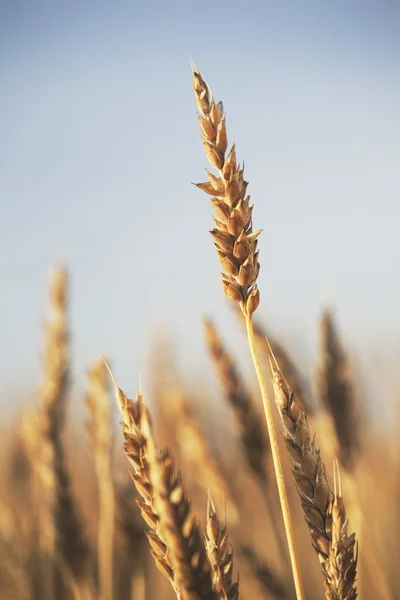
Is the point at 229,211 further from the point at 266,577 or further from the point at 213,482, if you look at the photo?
the point at 213,482

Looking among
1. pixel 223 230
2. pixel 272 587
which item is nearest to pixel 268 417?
pixel 223 230

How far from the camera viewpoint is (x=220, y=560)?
2.75ft

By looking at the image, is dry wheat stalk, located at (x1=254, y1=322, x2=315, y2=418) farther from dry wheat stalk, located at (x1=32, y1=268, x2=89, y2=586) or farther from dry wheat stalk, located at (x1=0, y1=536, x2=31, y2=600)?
dry wheat stalk, located at (x1=0, y1=536, x2=31, y2=600)

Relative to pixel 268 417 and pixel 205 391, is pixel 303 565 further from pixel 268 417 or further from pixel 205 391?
pixel 205 391

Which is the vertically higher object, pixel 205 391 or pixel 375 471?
pixel 205 391

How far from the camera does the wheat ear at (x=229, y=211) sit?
86 cm

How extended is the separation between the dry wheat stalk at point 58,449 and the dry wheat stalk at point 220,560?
98cm

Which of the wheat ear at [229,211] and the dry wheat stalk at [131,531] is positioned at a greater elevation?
the wheat ear at [229,211]

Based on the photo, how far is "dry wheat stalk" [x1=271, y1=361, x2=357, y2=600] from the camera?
0.82 metres

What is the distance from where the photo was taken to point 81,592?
1697 millimetres

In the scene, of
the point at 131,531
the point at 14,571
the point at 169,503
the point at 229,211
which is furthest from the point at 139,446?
the point at 14,571

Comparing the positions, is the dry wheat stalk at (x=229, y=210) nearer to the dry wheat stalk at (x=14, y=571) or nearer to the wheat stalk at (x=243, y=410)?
the wheat stalk at (x=243, y=410)

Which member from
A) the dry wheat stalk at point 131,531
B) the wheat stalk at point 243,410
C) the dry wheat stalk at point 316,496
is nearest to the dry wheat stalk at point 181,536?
the dry wheat stalk at point 316,496

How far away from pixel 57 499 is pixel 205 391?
13.3ft
